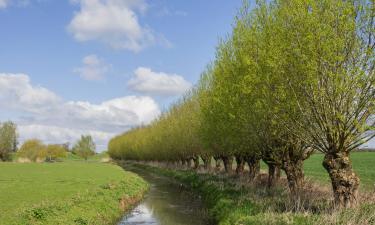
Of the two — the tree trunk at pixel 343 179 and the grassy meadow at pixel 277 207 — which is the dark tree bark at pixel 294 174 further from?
the tree trunk at pixel 343 179

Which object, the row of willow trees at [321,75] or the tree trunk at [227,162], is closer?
the row of willow trees at [321,75]

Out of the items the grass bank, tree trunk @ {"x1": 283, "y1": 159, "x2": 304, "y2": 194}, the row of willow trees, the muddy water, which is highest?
the row of willow trees

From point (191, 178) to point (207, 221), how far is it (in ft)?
78.0

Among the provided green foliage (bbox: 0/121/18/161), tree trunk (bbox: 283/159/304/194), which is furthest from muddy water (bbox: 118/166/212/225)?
green foliage (bbox: 0/121/18/161)

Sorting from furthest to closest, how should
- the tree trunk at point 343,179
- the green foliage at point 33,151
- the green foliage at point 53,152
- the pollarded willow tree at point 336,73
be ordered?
the green foliage at point 53,152 → the green foliage at point 33,151 → the tree trunk at point 343,179 → the pollarded willow tree at point 336,73

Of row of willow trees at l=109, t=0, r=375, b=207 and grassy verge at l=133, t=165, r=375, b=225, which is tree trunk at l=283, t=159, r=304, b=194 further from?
row of willow trees at l=109, t=0, r=375, b=207

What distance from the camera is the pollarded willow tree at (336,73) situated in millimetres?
16844

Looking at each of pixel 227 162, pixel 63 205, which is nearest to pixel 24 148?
pixel 227 162

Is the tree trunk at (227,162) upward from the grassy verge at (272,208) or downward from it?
upward

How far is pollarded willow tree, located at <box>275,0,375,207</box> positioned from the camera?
1684cm

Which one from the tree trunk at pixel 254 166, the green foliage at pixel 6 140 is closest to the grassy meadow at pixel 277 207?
A: the tree trunk at pixel 254 166

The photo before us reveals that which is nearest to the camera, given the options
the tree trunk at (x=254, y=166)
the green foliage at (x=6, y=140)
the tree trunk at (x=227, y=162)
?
the tree trunk at (x=254, y=166)

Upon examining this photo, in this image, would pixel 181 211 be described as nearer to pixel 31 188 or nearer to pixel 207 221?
pixel 207 221

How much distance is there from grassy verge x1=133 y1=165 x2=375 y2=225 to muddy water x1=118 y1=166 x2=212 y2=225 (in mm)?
1256
